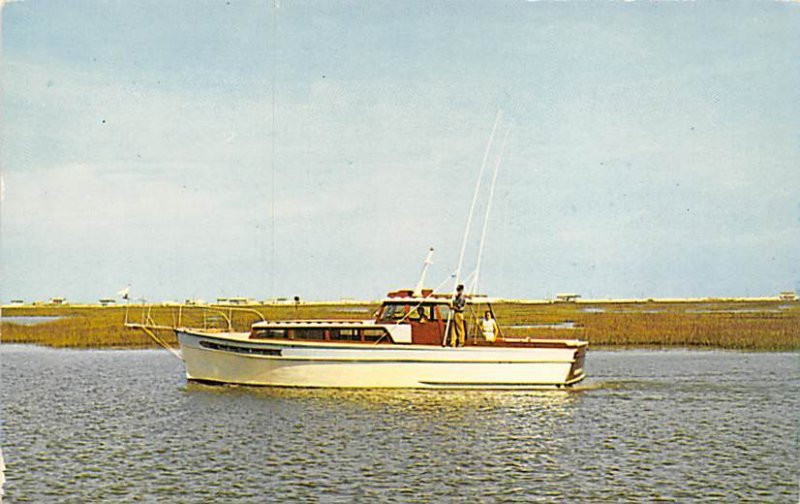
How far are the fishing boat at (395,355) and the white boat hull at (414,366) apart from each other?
32mm

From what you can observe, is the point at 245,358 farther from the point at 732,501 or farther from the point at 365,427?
the point at 732,501

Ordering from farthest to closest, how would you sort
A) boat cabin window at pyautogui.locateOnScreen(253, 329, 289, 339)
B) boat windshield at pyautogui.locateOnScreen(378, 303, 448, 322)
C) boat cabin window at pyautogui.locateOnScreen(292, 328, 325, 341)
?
boat cabin window at pyautogui.locateOnScreen(253, 329, 289, 339)
boat windshield at pyautogui.locateOnScreen(378, 303, 448, 322)
boat cabin window at pyautogui.locateOnScreen(292, 328, 325, 341)

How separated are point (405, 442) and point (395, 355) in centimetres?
828

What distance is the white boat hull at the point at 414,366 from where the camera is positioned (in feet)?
103

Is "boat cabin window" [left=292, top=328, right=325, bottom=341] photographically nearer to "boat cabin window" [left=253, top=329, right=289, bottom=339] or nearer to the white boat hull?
"boat cabin window" [left=253, top=329, right=289, bottom=339]

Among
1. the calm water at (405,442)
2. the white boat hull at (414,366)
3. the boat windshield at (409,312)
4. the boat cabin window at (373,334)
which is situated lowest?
the calm water at (405,442)

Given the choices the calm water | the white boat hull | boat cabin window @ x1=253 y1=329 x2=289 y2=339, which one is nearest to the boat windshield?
the white boat hull

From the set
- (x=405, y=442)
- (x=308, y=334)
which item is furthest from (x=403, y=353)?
(x=405, y=442)

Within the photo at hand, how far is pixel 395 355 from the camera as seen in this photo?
31.7 metres

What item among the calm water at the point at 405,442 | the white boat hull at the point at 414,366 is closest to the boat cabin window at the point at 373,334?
the white boat hull at the point at 414,366

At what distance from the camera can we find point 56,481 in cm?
1978

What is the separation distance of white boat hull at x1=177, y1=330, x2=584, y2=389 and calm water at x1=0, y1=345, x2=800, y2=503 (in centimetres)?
51

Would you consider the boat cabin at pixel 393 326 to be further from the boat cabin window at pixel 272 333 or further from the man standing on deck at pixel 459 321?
the man standing on deck at pixel 459 321

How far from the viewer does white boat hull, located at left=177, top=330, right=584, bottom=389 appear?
31453 mm
